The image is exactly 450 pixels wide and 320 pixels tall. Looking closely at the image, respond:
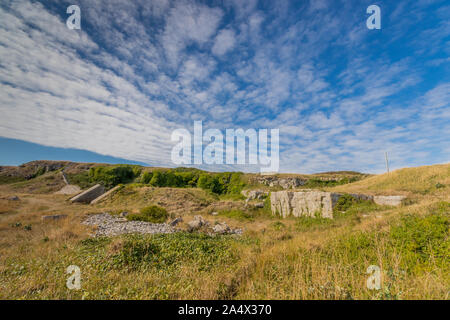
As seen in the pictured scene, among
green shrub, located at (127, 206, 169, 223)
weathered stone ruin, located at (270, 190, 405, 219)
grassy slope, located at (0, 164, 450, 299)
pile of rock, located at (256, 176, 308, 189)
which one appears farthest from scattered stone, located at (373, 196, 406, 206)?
pile of rock, located at (256, 176, 308, 189)

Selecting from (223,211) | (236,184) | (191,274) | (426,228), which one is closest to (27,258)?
(191,274)

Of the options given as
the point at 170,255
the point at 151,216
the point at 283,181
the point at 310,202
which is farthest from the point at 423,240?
the point at 283,181

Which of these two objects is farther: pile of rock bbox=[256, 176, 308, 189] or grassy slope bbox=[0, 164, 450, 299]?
pile of rock bbox=[256, 176, 308, 189]

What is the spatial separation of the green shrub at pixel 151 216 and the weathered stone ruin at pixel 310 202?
405 inches

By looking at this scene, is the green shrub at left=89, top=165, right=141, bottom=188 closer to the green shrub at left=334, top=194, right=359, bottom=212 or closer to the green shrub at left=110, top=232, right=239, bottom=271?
Answer: the green shrub at left=110, top=232, right=239, bottom=271

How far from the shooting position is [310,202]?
1395cm

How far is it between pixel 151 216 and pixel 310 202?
12668mm

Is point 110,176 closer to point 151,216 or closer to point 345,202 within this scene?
point 151,216

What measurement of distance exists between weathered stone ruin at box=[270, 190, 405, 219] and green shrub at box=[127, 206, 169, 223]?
1027 centimetres

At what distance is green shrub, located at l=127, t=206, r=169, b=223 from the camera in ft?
44.9

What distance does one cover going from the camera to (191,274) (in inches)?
162
